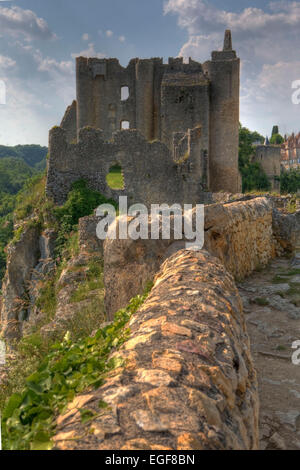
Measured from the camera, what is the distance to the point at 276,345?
4109 millimetres

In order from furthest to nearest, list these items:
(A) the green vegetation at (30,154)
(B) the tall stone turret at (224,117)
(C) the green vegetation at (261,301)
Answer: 1. (A) the green vegetation at (30,154)
2. (B) the tall stone turret at (224,117)
3. (C) the green vegetation at (261,301)

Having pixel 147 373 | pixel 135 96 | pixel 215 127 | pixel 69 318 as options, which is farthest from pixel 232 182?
pixel 147 373

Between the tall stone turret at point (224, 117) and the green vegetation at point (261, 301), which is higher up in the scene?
the tall stone turret at point (224, 117)

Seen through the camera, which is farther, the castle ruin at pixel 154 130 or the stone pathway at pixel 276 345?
the castle ruin at pixel 154 130

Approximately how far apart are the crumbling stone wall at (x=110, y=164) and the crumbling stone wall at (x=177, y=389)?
14386mm

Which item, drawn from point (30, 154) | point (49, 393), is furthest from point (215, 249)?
point (30, 154)

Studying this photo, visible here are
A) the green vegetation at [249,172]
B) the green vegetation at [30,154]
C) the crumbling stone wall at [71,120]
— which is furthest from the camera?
the green vegetation at [30,154]

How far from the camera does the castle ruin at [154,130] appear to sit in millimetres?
16719

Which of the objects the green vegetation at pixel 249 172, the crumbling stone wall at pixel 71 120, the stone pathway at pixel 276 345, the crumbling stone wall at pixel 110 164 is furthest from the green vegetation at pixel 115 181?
the green vegetation at pixel 249 172

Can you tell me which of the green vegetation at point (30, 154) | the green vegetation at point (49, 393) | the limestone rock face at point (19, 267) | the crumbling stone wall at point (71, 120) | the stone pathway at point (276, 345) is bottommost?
the limestone rock face at point (19, 267)

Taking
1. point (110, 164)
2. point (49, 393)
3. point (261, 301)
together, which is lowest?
point (261, 301)

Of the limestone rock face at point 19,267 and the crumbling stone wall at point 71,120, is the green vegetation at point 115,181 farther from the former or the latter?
the crumbling stone wall at point 71,120

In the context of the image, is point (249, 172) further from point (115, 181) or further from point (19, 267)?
point (19, 267)

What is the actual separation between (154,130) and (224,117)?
18.9ft
